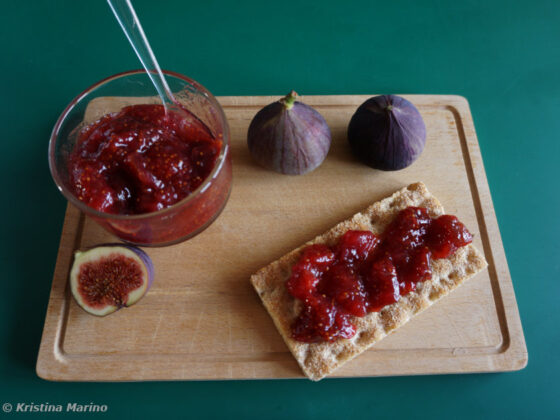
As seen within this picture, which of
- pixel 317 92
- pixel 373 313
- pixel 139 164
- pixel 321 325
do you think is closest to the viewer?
pixel 139 164

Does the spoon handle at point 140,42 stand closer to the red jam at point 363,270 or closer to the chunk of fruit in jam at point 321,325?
the red jam at point 363,270

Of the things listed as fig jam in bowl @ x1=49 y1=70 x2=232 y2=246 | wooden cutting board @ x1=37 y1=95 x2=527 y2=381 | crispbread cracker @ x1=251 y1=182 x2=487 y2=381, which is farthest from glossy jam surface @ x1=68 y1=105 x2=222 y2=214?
crispbread cracker @ x1=251 y1=182 x2=487 y2=381

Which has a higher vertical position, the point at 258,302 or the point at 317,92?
the point at 317,92

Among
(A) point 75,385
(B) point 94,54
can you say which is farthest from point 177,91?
(A) point 75,385

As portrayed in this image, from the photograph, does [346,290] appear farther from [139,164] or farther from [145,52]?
[145,52]

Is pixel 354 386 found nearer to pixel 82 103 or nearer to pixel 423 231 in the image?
pixel 423 231

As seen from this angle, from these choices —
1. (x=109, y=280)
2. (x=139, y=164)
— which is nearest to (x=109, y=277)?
(x=109, y=280)
